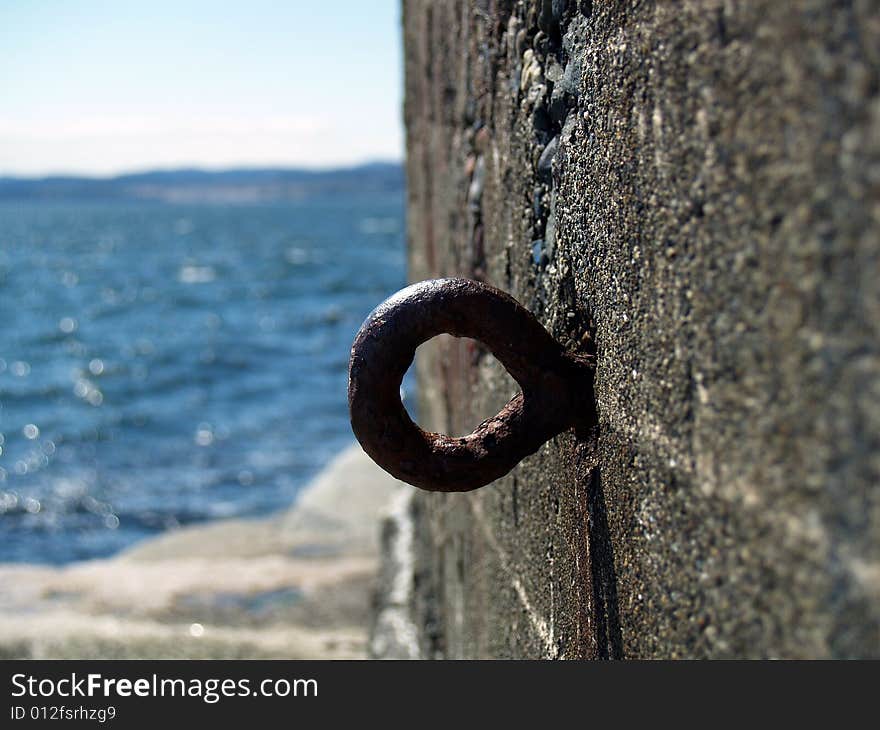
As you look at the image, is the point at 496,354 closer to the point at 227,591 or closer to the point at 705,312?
the point at 705,312

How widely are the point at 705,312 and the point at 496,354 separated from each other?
444mm

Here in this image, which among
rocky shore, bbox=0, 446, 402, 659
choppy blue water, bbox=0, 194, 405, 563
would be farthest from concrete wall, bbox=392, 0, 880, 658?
choppy blue water, bbox=0, 194, 405, 563

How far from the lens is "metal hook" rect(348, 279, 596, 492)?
3.65ft

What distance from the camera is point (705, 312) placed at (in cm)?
77

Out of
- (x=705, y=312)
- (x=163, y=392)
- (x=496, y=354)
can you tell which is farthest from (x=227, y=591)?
(x=163, y=392)

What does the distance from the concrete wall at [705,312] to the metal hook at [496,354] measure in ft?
0.21

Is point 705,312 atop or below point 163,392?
atop

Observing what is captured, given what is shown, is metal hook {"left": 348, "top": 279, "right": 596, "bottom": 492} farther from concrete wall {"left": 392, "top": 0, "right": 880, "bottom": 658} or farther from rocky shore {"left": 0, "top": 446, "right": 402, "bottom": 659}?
rocky shore {"left": 0, "top": 446, "right": 402, "bottom": 659}

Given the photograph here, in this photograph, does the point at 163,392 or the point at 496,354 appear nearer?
the point at 496,354

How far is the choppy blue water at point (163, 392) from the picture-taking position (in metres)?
11.5

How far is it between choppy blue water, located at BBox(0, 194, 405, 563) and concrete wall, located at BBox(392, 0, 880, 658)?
10.1 metres
